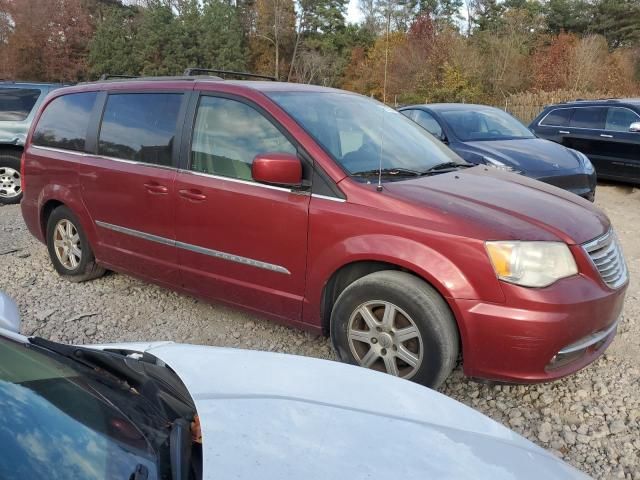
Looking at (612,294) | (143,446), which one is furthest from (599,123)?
(143,446)

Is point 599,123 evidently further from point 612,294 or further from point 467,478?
point 467,478

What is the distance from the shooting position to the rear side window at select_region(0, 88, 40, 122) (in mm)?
8867

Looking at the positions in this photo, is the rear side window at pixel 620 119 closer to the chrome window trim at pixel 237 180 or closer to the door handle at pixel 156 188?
the chrome window trim at pixel 237 180

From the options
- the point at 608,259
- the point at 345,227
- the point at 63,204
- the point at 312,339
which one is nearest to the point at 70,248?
the point at 63,204

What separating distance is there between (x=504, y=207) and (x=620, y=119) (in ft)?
25.2

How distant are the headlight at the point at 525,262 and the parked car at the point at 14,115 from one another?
8.36 m

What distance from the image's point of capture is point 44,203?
4.82 meters

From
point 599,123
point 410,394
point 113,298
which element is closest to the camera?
point 410,394

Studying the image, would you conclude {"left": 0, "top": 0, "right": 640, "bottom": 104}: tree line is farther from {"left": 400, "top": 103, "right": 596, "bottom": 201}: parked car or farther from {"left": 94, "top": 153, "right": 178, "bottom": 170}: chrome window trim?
{"left": 94, "top": 153, "right": 178, "bottom": 170}: chrome window trim

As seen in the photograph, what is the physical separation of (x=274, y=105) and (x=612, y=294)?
7.07 feet

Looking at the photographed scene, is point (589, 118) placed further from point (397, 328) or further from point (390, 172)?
point (397, 328)

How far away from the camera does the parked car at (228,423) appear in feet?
4.30

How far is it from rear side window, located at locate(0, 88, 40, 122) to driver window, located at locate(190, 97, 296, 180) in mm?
6594

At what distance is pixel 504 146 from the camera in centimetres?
703
